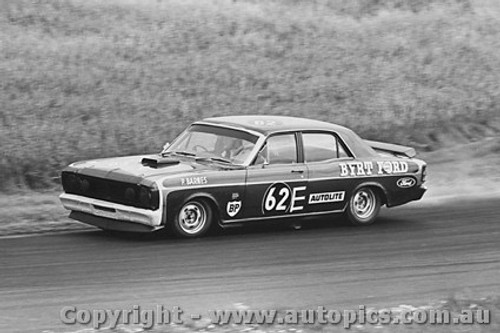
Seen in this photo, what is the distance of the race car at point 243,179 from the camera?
1277 centimetres

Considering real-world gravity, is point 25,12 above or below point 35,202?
above

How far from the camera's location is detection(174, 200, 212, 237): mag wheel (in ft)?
42.5

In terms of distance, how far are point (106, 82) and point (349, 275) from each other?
11452 millimetres

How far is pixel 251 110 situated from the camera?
21.9 meters

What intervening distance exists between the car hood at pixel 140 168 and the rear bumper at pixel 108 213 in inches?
12.3

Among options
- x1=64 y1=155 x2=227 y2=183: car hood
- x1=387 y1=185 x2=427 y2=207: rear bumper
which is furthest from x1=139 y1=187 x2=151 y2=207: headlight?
x1=387 y1=185 x2=427 y2=207: rear bumper

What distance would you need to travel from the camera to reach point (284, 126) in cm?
1404

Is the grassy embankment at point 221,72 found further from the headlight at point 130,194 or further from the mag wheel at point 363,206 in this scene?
the mag wheel at point 363,206

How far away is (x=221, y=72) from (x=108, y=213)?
1094 centimetres

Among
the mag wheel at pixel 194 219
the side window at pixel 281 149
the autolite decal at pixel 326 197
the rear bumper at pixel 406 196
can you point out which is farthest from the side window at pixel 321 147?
the mag wheel at pixel 194 219

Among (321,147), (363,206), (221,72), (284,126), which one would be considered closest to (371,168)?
(363,206)

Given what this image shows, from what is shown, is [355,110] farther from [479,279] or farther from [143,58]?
[479,279]

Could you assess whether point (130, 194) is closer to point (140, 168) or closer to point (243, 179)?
point (140, 168)

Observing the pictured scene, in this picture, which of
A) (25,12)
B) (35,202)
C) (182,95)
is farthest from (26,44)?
(35,202)
